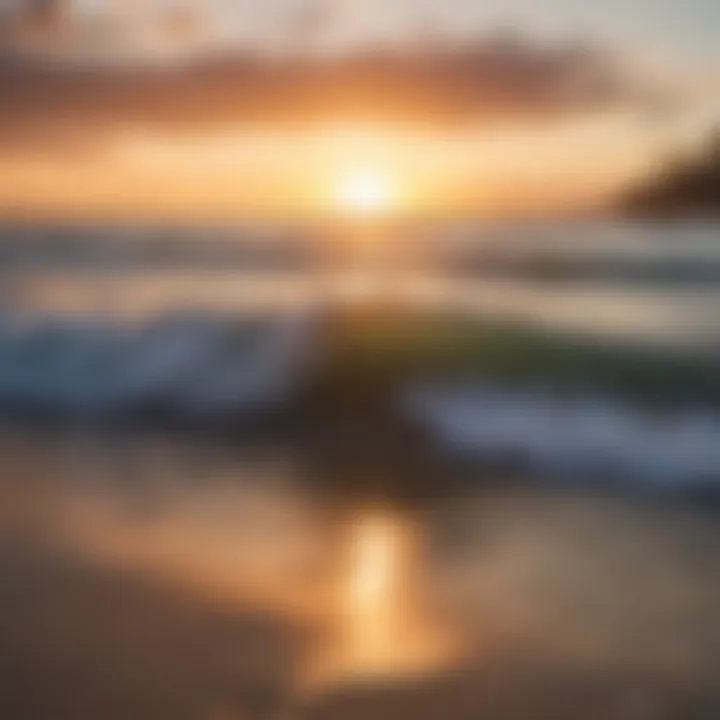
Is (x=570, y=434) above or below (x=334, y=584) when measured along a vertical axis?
above

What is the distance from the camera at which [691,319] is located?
3.86 m

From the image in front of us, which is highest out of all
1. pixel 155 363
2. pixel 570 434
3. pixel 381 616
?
pixel 155 363

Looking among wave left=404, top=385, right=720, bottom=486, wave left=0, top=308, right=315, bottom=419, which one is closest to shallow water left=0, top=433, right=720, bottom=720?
wave left=404, top=385, right=720, bottom=486

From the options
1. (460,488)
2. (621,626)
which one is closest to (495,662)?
(621,626)

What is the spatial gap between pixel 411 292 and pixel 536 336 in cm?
91

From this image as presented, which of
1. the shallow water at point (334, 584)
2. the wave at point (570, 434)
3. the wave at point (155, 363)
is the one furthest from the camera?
the wave at point (155, 363)

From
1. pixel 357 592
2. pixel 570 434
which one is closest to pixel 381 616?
pixel 357 592

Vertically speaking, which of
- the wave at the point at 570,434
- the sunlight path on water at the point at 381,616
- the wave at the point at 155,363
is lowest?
the sunlight path on water at the point at 381,616

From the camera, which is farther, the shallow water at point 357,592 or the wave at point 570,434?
the wave at point 570,434

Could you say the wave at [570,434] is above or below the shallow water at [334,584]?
above

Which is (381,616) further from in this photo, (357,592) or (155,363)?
(155,363)

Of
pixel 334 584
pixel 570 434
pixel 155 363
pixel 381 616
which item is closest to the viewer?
pixel 381 616

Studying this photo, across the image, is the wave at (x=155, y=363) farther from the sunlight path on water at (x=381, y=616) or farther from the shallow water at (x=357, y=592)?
the sunlight path on water at (x=381, y=616)

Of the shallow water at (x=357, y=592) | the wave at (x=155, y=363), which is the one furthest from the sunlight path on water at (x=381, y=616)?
the wave at (x=155, y=363)
